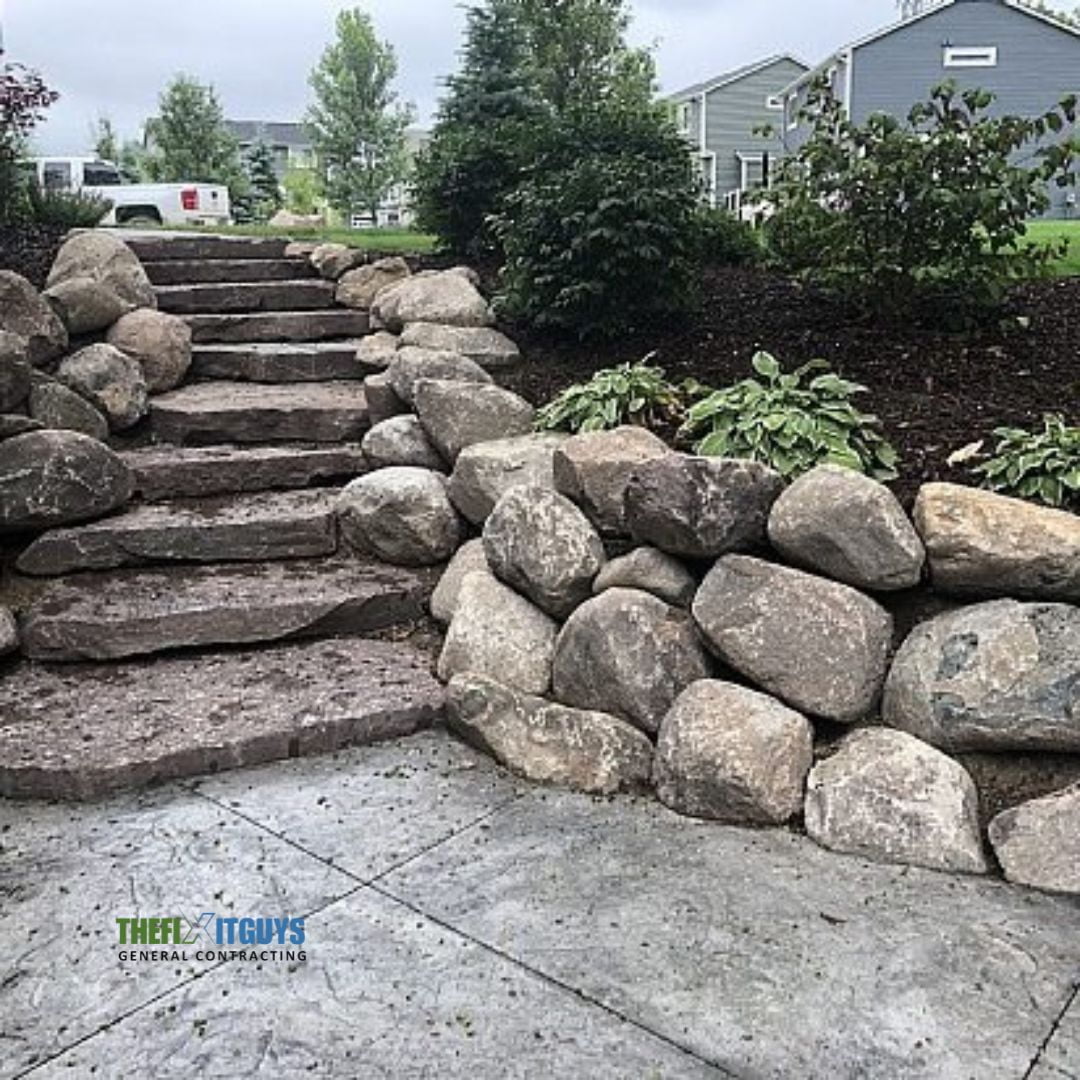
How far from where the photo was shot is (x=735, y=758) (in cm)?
250

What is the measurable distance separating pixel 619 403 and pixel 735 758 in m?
1.44

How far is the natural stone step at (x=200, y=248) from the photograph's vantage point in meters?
5.71

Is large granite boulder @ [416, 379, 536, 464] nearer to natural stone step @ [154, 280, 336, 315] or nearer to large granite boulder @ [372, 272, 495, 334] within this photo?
large granite boulder @ [372, 272, 495, 334]

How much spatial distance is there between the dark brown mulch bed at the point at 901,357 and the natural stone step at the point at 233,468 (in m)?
0.78

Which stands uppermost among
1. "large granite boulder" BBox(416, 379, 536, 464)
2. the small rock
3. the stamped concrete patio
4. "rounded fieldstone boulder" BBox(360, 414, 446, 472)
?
"large granite boulder" BBox(416, 379, 536, 464)

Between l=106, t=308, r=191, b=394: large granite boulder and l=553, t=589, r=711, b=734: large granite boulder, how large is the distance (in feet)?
8.05

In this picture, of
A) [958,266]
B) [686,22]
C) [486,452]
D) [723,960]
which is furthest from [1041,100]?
[723,960]

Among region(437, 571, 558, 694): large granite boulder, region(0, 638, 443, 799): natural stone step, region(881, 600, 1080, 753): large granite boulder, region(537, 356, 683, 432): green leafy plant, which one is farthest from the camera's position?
region(537, 356, 683, 432): green leafy plant

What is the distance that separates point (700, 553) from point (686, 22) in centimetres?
2089

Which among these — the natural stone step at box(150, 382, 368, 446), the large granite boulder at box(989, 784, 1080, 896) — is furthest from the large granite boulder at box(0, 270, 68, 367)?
the large granite boulder at box(989, 784, 1080, 896)

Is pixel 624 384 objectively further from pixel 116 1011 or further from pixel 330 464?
pixel 116 1011

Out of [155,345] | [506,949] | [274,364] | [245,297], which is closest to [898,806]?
[506,949]

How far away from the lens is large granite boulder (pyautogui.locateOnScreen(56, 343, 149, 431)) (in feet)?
13.4

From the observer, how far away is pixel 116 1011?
1.85 meters
